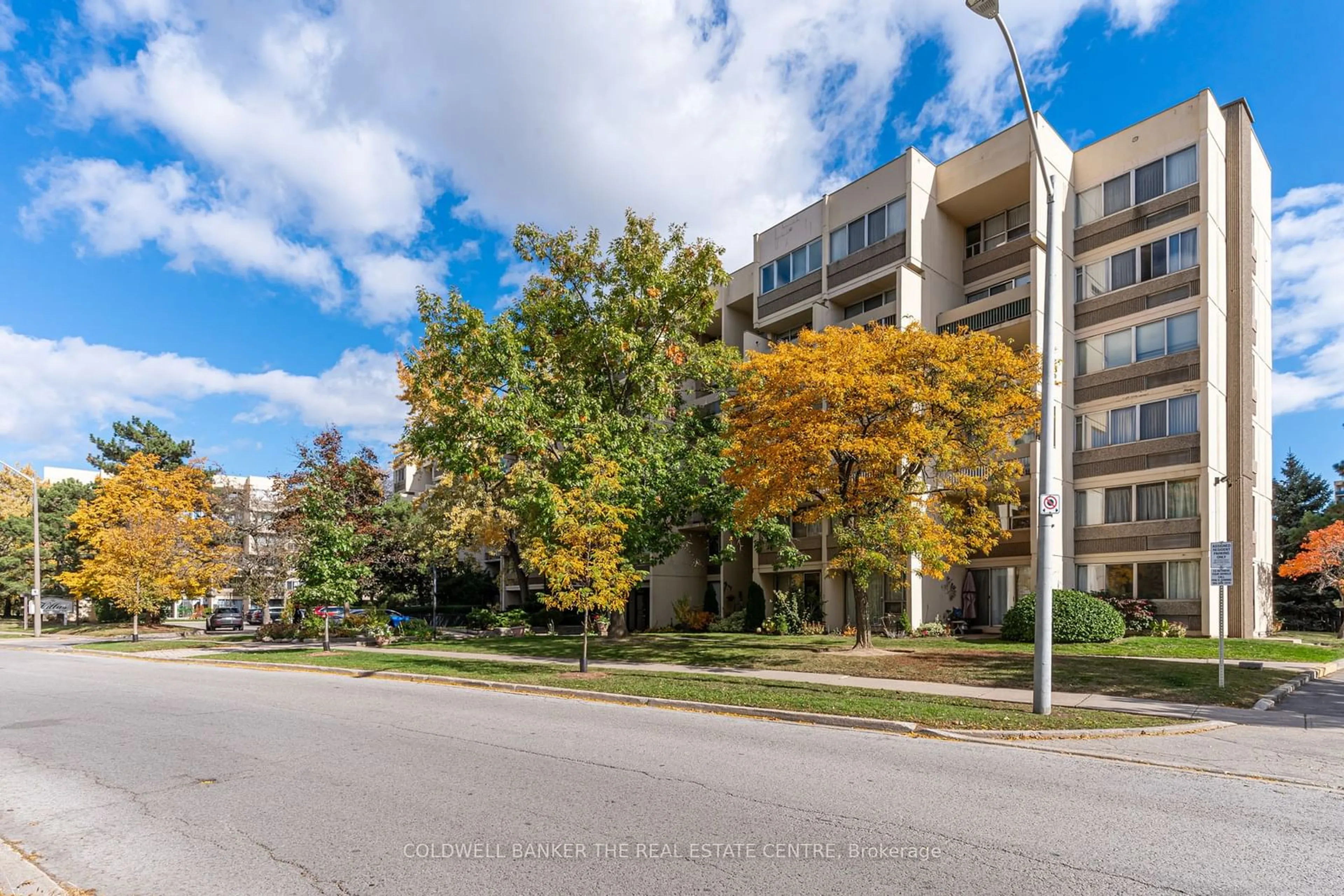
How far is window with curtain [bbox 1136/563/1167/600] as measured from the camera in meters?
26.5

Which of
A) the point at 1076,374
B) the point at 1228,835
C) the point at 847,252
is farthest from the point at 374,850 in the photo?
the point at 847,252

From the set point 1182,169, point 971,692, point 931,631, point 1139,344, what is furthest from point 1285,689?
point 1182,169

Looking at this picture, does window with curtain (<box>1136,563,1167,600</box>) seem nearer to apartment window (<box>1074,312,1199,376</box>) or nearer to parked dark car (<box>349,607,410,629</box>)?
apartment window (<box>1074,312,1199,376</box>)

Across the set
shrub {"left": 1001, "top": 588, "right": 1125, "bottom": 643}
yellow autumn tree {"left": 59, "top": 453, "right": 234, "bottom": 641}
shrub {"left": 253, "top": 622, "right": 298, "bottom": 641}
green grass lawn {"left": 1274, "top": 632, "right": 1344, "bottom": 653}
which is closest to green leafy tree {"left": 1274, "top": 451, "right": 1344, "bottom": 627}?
green grass lawn {"left": 1274, "top": 632, "right": 1344, "bottom": 653}

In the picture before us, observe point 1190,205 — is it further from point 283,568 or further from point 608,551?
point 283,568

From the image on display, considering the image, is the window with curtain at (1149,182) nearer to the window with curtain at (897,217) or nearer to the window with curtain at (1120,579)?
the window with curtain at (897,217)

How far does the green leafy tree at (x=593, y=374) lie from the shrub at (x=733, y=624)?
746 cm

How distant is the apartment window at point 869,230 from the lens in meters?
31.4

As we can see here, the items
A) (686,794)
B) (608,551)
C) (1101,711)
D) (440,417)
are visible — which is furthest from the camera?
(440,417)

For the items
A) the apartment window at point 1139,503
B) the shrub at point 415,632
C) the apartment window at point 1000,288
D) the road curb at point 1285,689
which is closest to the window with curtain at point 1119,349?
the apartment window at point 1000,288

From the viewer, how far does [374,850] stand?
230 inches

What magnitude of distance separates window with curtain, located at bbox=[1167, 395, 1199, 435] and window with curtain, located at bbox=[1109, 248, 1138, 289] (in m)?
4.29

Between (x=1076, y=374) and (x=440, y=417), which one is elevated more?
(x=1076, y=374)

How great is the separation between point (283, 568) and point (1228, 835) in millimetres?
39296
